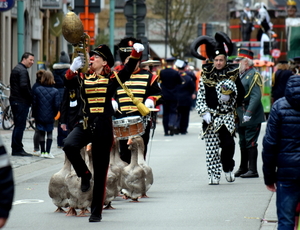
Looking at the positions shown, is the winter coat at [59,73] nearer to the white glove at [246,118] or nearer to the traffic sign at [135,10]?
the traffic sign at [135,10]

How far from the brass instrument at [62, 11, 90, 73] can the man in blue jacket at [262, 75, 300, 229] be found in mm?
2559

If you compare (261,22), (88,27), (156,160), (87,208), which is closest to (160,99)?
(87,208)

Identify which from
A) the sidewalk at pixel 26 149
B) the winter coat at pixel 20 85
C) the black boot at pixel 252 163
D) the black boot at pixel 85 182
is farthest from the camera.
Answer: the winter coat at pixel 20 85

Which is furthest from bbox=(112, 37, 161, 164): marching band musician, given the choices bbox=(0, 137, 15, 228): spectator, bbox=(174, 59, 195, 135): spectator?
bbox=(174, 59, 195, 135): spectator

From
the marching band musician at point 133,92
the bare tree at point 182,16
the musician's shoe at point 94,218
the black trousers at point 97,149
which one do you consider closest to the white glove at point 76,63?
the black trousers at point 97,149

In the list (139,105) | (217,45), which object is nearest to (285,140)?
(139,105)

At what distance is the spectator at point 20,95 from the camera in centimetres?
1524

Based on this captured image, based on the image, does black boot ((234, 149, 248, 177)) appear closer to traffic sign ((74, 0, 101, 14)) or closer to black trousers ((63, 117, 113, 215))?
black trousers ((63, 117, 113, 215))

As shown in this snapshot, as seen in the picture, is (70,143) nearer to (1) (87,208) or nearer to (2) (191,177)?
(1) (87,208)

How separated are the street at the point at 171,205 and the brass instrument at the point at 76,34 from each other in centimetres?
166

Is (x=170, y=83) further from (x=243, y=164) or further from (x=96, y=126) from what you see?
(x=96, y=126)

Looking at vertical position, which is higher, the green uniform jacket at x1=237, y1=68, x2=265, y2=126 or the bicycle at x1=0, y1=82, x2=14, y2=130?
the green uniform jacket at x1=237, y1=68, x2=265, y2=126

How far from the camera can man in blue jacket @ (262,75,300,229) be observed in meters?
6.07

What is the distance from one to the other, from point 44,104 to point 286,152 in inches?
390
